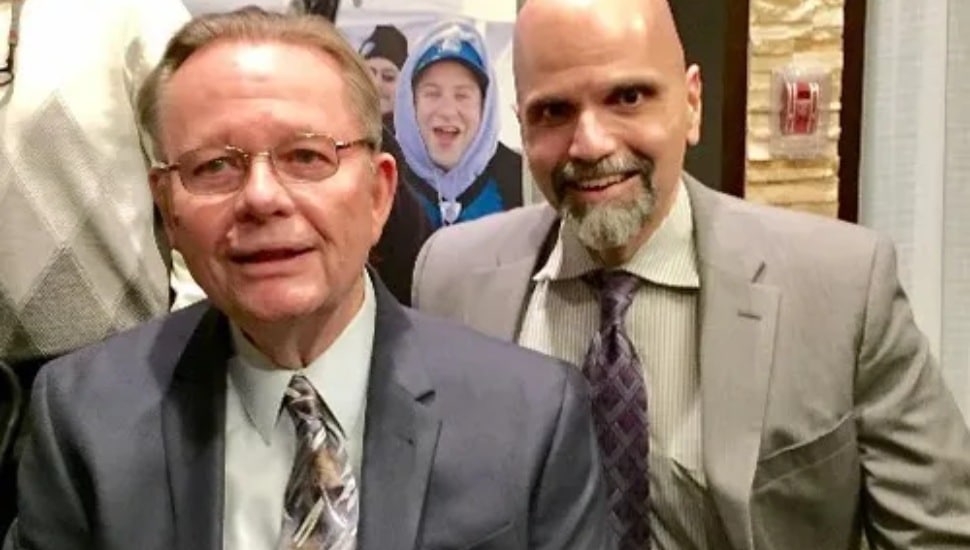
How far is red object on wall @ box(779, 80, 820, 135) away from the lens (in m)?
2.37

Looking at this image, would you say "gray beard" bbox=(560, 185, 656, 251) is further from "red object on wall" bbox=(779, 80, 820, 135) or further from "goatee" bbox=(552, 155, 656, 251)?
"red object on wall" bbox=(779, 80, 820, 135)

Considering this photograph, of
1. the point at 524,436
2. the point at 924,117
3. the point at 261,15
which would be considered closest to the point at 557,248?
the point at 524,436

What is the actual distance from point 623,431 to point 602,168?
0.33 meters

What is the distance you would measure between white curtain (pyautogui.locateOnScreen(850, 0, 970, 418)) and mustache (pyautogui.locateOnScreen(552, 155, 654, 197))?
94 cm

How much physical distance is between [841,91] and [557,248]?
83cm

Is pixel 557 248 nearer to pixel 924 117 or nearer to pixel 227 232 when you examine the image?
pixel 227 232

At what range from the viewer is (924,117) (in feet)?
8.18

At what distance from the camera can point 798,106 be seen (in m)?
2.38

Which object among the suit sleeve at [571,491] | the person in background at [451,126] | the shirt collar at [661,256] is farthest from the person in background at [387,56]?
the suit sleeve at [571,491]

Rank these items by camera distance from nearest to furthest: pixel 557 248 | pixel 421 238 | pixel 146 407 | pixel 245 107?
1. pixel 245 107
2. pixel 146 407
3. pixel 557 248
4. pixel 421 238

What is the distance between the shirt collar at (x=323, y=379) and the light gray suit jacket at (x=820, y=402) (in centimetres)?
47

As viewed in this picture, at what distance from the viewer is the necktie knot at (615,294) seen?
68.4 inches

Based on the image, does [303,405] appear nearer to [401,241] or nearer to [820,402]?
[820,402]

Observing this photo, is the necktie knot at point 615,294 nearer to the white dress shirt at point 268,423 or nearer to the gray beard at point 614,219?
the gray beard at point 614,219
